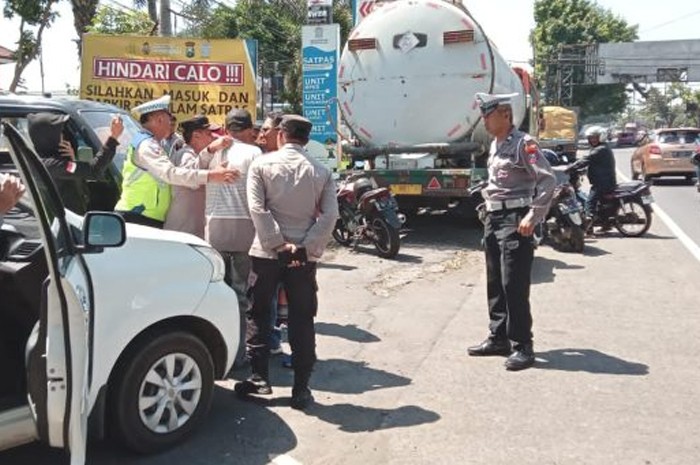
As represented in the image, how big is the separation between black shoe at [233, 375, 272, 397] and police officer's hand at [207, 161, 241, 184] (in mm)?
1226

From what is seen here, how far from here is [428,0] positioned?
412 inches

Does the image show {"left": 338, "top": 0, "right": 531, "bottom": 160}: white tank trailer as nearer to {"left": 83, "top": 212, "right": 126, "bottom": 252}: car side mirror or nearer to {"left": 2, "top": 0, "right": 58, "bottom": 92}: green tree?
{"left": 83, "top": 212, "right": 126, "bottom": 252}: car side mirror

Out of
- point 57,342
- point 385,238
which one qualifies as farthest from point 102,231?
point 385,238

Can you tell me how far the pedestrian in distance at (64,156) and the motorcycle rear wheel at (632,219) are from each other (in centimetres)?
831

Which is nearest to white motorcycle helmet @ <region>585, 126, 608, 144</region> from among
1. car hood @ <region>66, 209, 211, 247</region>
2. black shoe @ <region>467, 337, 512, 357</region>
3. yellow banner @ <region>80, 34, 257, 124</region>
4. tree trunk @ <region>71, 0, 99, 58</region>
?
yellow banner @ <region>80, 34, 257, 124</region>

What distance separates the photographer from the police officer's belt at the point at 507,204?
5.35 meters

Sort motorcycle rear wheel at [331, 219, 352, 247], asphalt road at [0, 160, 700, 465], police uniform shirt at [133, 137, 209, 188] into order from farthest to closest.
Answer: motorcycle rear wheel at [331, 219, 352, 247]
police uniform shirt at [133, 137, 209, 188]
asphalt road at [0, 160, 700, 465]

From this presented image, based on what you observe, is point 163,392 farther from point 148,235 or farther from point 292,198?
point 292,198

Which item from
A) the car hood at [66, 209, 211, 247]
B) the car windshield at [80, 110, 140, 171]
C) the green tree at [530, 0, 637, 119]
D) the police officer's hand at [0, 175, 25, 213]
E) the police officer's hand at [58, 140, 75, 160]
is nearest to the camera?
the police officer's hand at [0, 175, 25, 213]

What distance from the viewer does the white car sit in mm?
2980

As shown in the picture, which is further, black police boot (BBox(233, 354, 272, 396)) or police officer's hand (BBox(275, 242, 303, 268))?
black police boot (BBox(233, 354, 272, 396))

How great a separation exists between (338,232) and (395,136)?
1690 millimetres

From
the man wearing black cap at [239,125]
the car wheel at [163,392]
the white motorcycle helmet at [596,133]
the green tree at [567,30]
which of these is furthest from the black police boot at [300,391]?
the green tree at [567,30]

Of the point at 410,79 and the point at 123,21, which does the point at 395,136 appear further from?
the point at 123,21
